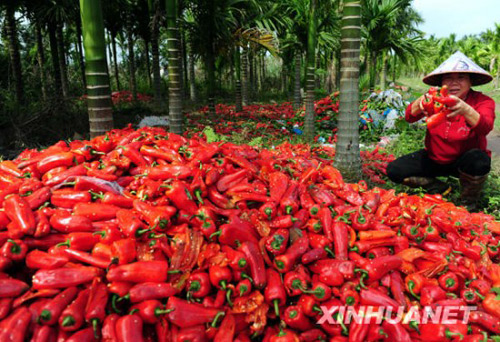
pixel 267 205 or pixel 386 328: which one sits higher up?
pixel 267 205

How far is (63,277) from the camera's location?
2170 mm

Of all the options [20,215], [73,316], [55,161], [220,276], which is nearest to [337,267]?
[220,276]

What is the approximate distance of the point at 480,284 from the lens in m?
2.61

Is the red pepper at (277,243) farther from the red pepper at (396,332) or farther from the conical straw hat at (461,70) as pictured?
the conical straw hat at (461,70)

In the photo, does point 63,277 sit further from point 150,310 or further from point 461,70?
point 461,70

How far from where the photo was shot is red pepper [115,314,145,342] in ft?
6.45

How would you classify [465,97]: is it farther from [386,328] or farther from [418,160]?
[386,328]

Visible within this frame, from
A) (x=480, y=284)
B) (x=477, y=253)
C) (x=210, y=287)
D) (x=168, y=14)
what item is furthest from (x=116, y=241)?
(x=168, y=14)

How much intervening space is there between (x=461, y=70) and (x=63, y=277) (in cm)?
449

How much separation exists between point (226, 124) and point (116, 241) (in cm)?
1010

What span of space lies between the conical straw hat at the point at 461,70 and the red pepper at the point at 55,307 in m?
4.40

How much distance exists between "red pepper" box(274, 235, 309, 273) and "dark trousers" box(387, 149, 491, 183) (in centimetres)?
293

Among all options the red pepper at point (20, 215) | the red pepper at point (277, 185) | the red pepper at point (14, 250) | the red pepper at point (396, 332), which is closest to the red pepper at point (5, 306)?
the red pepper at point (14, 250)

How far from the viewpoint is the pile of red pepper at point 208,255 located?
213 cm
